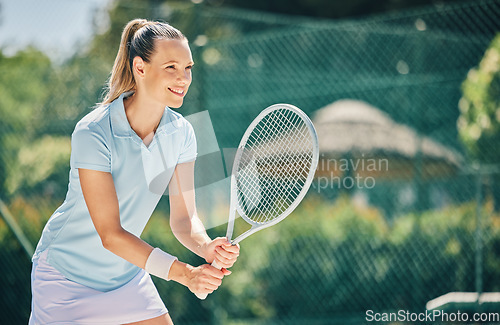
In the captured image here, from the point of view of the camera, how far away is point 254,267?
15.3 ft

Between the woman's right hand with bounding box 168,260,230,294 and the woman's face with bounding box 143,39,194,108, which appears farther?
the woman's face with bounding box 143,39,194,108

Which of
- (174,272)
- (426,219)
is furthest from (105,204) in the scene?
(426,219)

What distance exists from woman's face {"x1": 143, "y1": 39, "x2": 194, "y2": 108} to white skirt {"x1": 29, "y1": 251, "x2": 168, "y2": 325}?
24.5 inches

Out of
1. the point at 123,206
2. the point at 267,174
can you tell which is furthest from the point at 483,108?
the point at 123,206

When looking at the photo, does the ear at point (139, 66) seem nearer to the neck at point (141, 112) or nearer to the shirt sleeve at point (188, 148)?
the neck at point (141, 112)

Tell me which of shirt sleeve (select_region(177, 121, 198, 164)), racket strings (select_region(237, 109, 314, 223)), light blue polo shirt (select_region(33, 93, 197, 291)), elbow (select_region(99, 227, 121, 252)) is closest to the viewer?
elbow (select_region(99, 227, 121, 252))

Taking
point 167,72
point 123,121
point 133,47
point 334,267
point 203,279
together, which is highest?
point 133,47

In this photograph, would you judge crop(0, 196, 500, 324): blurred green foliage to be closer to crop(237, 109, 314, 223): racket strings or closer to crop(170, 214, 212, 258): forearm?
crop(237, 109, 314, 223): racket strings

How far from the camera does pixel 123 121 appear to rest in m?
2.04

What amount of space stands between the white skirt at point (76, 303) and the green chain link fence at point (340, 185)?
6.94 ft

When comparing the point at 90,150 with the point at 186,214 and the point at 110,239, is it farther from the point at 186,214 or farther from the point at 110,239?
the point at 186,214

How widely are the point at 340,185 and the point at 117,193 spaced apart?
3.78 m

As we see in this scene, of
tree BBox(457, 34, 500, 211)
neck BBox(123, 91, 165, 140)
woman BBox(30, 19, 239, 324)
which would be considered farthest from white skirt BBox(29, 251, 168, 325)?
tree BBox(457, 34, 500, 211)

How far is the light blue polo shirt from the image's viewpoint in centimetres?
197
